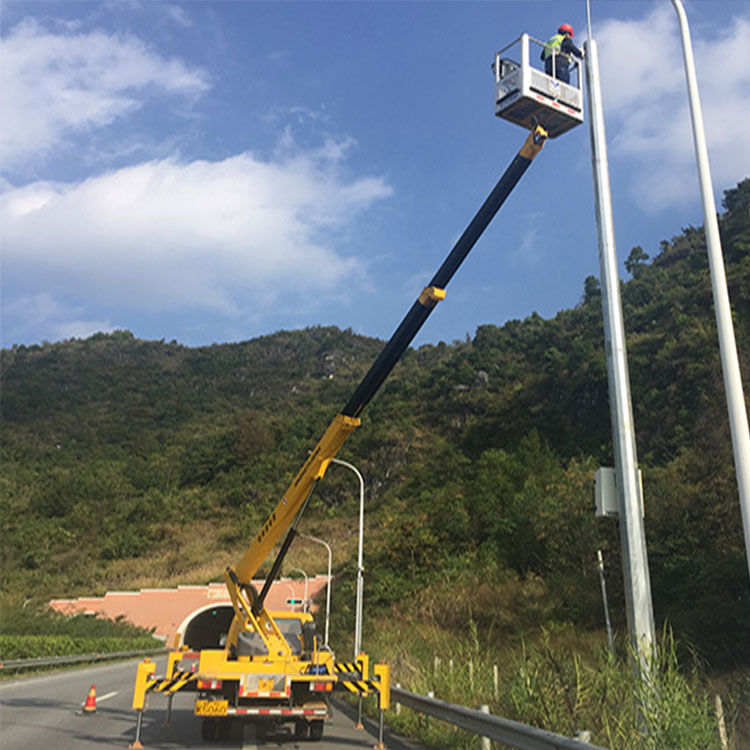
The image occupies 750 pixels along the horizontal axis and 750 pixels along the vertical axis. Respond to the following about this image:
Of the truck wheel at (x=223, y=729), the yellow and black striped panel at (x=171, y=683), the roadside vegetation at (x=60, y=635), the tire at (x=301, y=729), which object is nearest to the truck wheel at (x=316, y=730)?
the tire at (x=301, y=729)

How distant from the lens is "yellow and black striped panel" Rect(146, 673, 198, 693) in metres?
11.3

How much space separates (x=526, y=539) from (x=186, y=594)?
2674 cm

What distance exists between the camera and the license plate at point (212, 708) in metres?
10.8

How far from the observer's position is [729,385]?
8.08m

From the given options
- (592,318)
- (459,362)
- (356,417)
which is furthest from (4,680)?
(459,362)

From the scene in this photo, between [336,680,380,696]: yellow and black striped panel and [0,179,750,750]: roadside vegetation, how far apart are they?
140 centimetres

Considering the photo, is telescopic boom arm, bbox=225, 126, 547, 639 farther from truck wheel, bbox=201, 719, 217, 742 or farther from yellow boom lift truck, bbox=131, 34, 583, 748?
truck wheel, bbox=201, 719, 217, 742

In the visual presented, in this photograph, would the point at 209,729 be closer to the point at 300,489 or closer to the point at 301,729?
the point at 301,729

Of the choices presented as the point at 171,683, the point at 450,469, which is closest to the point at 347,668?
the point at 171,683

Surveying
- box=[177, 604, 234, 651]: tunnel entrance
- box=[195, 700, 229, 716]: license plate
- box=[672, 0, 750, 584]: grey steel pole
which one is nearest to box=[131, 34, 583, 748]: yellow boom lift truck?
box=[195, 700, 229, 716]: license plate

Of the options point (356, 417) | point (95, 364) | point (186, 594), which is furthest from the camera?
point (95, 364)

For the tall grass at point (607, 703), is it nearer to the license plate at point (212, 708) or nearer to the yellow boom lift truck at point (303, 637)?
the yellow boom lift truck at point (303, 637)

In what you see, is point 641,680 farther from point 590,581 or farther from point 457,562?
point 457,562

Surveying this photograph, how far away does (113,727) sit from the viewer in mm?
12812
